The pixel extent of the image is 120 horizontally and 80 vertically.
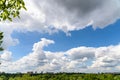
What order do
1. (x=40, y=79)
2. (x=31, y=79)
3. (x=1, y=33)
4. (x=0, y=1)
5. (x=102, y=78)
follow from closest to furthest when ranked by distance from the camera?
1. (x=0, y=1)
2. (x=1, y=33)
3. (x=102, y=78)
4. (x=31, y=79)
5. (x=40, y=79)

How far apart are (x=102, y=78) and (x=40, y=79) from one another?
43.2m

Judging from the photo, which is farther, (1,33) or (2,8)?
(1,33)

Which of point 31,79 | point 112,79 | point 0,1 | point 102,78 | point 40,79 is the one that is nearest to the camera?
point 0,1

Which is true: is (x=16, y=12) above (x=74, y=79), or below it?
below

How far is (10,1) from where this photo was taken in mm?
19469

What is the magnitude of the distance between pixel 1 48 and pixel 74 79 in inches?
5792

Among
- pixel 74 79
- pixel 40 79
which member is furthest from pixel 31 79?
pixel 74 79

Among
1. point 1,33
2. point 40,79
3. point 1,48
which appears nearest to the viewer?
point 1,33

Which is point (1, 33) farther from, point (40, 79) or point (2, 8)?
point (40, 79)

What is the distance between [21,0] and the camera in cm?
1942

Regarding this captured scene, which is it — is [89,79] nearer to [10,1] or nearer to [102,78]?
[102,78]

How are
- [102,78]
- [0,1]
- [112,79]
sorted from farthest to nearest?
[102,78] → [112,79] → [0,1]

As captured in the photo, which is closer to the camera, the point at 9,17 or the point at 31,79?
the point at 9,17

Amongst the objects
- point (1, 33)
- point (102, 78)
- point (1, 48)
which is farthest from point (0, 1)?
point (102, 78)
